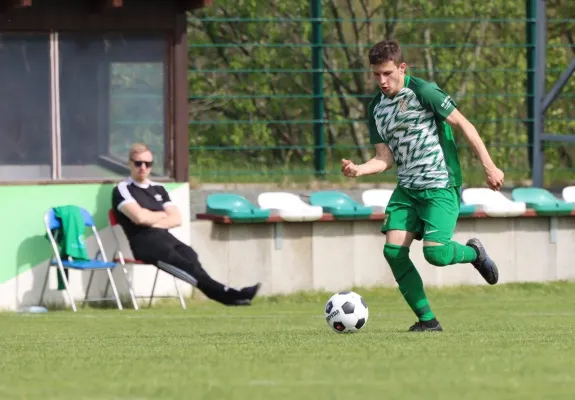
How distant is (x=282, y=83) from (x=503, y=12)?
9.22ft

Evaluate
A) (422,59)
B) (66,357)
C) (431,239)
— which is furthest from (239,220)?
(66,357)

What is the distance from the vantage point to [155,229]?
14.8 meters

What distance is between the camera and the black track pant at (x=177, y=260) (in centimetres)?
1448

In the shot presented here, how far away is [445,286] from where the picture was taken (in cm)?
1627

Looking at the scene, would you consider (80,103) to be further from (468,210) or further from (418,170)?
(418,170)

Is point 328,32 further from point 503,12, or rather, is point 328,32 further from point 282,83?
point 503,12

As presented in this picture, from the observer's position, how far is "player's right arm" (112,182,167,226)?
14602mm

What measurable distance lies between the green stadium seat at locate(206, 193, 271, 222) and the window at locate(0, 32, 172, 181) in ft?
1.93

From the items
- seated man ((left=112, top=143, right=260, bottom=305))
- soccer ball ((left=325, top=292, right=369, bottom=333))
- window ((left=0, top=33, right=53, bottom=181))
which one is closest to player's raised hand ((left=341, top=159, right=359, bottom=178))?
soccer ball ((left=325, top=292, right=369, bottom=333))

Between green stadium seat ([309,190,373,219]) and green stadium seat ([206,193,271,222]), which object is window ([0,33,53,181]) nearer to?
green stadium seat ([206,193,271,222])

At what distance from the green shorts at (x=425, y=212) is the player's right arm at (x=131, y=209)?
5.28 meters

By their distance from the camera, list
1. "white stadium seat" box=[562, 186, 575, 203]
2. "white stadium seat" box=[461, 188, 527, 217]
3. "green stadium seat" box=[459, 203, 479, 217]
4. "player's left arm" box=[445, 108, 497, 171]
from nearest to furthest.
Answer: "player's left arm" box=[445, 108, 497, 171] → "green stadium seat" box=[459, 203, 479, 217] → "white stadium seat" box=[461, 188, 527, 217] → "white stadium seat" box=[562, 186, 575, 203]

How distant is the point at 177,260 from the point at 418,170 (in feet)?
17.5

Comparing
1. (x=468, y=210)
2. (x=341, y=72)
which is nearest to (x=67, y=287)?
(x=341, y=72)
